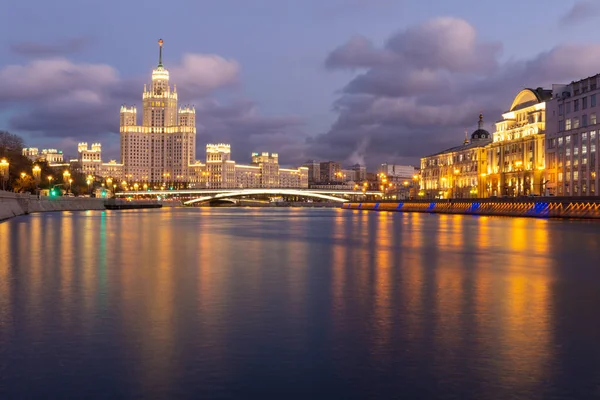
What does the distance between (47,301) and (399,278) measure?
28.7ft

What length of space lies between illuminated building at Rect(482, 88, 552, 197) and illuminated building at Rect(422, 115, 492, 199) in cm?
370

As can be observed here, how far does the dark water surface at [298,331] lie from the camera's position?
24.6ft

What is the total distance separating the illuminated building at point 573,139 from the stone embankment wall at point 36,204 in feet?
219

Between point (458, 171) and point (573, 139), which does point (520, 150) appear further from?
point (458, 171)

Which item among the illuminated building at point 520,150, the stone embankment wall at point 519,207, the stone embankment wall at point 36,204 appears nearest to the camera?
the stone embankment wall at point 519,207

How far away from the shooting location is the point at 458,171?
437 feet

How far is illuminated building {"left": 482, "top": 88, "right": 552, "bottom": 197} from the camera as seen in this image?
4035 inches

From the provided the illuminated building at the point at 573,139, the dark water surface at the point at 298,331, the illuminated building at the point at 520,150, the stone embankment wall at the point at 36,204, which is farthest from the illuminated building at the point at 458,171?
the dark water surface at the point at 298,331

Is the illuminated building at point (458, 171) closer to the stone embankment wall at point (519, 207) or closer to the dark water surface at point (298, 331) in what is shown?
the stone embankment wall at point (519, 207)

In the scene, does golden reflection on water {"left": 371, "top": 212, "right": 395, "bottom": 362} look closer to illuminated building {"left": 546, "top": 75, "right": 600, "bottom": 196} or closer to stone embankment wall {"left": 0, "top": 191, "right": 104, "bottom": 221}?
stone embankment wall {"left": 0, "top": 191, "right": 104, "bottom": 221}

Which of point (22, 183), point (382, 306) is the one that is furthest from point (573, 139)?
point (382, 306)

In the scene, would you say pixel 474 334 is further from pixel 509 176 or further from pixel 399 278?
pixel 509 176

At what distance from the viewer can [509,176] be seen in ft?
372

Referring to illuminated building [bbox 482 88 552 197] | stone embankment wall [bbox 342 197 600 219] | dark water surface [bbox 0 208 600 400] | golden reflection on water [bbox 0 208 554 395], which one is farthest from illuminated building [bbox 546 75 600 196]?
dark water surface [bbox 0 208 600 400]
